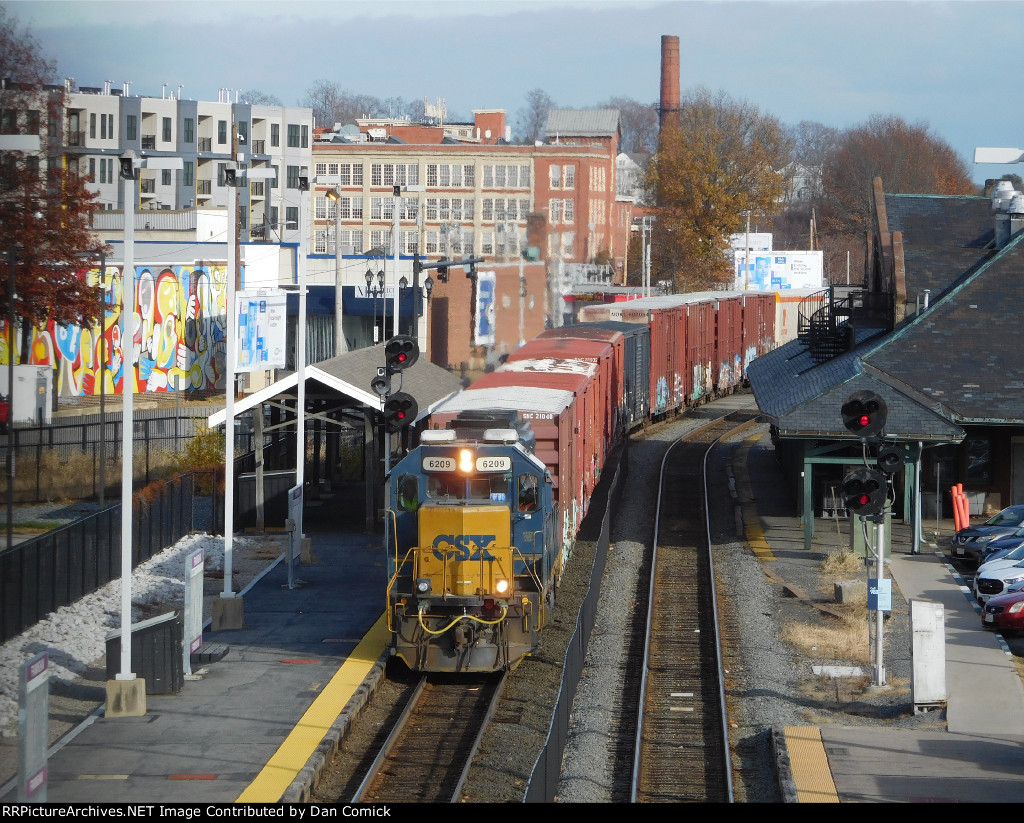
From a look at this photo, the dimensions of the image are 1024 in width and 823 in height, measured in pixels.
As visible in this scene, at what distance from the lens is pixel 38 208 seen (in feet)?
97.3

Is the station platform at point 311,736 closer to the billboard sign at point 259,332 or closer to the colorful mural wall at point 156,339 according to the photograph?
the billboard sign at point 259,332

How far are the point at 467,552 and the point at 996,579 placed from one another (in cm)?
1052

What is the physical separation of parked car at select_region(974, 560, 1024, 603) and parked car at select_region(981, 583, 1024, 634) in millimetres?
790

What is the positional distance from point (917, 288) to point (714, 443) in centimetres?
1151

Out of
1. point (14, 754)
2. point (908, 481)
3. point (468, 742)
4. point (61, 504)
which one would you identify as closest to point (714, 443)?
Result: point (908, 481)

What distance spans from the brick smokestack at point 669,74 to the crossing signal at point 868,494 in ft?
302

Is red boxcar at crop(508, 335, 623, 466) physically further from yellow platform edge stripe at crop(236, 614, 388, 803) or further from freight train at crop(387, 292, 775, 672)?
yellow platform edge stripe at crop(236, 614, 388, 803)

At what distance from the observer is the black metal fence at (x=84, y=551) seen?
19.0 meters

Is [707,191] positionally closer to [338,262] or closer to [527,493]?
[338,262]

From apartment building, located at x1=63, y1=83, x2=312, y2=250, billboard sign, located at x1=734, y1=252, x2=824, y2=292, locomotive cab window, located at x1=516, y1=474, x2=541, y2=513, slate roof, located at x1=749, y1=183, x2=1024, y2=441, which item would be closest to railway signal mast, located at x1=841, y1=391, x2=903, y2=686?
locomotive cab window, located at x1=516, y1=474, x2=541, y2=513

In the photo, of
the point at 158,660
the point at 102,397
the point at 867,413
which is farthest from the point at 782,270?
the point at 158,660

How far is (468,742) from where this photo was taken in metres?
15.4

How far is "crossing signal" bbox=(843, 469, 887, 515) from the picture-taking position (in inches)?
733
